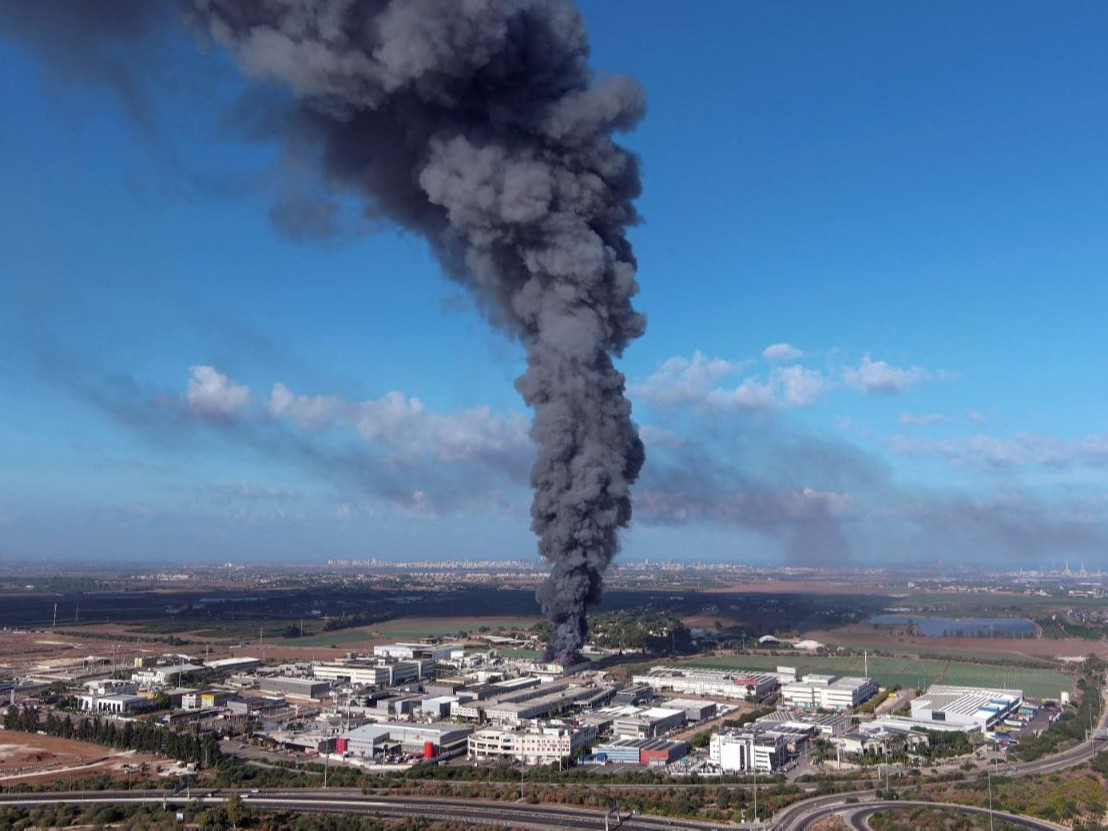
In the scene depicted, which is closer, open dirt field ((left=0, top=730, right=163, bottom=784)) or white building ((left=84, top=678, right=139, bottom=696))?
open dirt field ((left=0, top=730, right=163, bottom=784))

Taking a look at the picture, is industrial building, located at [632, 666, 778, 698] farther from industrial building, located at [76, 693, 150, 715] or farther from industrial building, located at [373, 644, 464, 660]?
industrial building, located at [76, 693, 150, 715]

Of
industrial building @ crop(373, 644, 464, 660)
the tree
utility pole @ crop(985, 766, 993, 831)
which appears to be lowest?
utility pole @ crop(985, 766, 993, 831)

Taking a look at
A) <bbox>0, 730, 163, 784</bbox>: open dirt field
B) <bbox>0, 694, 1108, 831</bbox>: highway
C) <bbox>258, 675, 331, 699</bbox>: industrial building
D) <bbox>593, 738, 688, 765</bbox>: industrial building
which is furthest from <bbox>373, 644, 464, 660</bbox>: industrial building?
<bbox>0, 694, 1108, 831</bbox>: highway

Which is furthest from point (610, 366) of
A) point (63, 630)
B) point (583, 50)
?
point (63, 630)

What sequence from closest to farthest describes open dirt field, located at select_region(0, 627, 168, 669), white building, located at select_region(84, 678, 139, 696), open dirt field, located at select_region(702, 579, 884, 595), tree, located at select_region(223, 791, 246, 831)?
tree, located at select_region(223, 791, 246, 831), white building, located at select_region(84, 678, 139, 696), open dirt field, located at select_region(0, 627, 168, 669), open dirt field, located at select_region(702, 579, 884, 595)

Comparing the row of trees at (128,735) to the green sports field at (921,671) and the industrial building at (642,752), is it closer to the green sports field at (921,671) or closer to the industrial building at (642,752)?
the industrial building at (642,752)

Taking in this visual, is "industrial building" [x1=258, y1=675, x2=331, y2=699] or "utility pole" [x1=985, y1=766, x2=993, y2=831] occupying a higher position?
"industrial building" [x1=258, y1=675, x2=331, y2=699]

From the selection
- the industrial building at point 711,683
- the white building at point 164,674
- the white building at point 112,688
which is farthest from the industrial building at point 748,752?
the white building at point 164,674

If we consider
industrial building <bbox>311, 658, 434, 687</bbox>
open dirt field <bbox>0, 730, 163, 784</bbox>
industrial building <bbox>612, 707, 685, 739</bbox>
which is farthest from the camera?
industrial building <bbox>311, 658, 434, 687</bbox>
